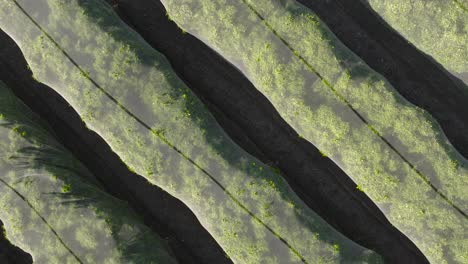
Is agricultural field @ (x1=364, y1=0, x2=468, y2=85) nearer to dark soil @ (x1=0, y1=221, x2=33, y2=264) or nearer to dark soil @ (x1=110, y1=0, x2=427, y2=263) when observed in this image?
dark soil @ (x1=110, y1=0, x2=427, y2=263)

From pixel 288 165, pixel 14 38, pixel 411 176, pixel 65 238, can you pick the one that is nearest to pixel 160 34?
pixel 14 38

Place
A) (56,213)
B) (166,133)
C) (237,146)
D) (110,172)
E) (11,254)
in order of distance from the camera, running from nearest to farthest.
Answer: (166,133) < (56,213) < (237,146) < (110,172) < (11,254)

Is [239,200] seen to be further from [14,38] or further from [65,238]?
[14,38]

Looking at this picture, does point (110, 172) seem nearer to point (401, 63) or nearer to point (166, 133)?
point (166, 133)

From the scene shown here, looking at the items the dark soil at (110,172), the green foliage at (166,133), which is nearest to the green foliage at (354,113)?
the green foliage at (166,133)

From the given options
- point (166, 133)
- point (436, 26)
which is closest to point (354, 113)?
point (436, 26)

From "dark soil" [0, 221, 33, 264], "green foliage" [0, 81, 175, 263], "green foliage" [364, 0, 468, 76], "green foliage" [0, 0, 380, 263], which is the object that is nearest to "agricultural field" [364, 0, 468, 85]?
"green foliage" [364, 0, 468, 76]
